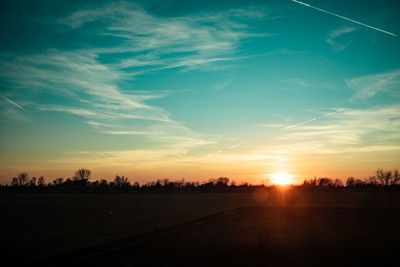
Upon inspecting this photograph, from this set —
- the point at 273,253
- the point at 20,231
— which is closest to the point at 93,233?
the point at 20,231

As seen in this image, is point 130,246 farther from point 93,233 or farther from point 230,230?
point 230,230

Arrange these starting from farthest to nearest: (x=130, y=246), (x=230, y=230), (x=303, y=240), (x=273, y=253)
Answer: (x=230, y=230) → (x=303, y=240) → (x=130, y=246) → (x=273, y=253)

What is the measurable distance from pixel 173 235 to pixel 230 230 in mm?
5202

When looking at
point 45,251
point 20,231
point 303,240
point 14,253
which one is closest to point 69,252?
point 45,251

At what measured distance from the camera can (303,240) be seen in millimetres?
18703

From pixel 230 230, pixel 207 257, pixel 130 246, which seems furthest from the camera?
A: pixel 230 230

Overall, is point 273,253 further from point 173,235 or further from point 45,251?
point 45,251

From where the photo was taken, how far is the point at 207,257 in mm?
13852

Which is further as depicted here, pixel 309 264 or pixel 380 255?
pixel 380 255

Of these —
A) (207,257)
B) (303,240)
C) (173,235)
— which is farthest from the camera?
(173,235)

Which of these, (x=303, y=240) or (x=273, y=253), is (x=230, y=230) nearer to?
(x=303, y=240)

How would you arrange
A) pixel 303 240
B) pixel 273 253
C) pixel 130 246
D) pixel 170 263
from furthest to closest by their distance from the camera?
pixel 303 240 < pixel 130 246 < pixel 273 253 < pixel 170 263

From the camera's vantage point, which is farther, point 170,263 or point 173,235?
point 173,235

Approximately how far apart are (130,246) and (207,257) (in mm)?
4711
